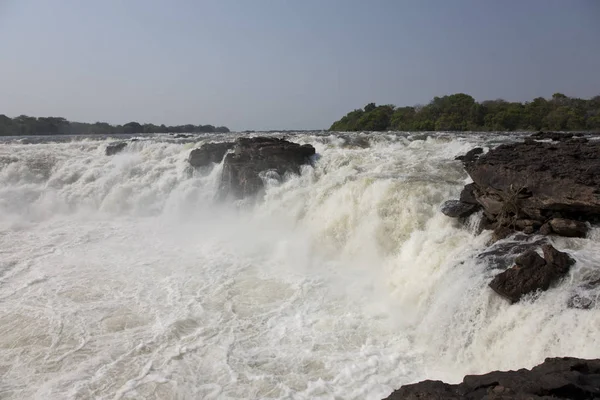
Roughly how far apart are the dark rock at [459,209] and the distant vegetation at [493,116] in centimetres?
2813

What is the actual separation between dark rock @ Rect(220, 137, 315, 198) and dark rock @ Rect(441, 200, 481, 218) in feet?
23.6

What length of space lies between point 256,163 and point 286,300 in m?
8.49

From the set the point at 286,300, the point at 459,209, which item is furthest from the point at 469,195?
the point at 286,300

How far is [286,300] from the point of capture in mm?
7742

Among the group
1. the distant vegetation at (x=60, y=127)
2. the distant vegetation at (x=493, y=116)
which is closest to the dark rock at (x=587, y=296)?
the distant vegetation at (x=493, y=116)

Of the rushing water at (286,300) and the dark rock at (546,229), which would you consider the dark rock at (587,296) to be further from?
the dark rock at (546,229)

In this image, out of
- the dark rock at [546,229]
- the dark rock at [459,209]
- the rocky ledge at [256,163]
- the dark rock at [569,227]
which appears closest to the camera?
the dark rock at [569,227]

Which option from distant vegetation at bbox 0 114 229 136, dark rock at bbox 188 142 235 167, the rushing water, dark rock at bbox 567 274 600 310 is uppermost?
distant vegetation at bbox 0 114 229 136

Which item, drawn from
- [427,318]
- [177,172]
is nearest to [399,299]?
[427,318]

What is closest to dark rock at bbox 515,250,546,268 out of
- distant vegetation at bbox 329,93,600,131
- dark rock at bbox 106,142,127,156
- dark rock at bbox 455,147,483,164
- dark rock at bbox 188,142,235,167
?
dark rock at bbox 455,147,483,164

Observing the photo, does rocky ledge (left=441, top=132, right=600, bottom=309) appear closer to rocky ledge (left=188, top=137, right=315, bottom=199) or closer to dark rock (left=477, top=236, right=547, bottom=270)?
dark rock (left=477, top=236, right=547, bottom=270)

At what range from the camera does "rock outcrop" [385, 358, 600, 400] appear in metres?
2.84

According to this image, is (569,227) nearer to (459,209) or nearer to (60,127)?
(459,209)

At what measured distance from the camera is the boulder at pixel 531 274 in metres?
5.14
